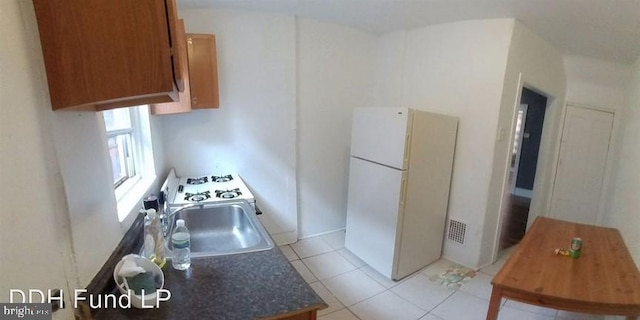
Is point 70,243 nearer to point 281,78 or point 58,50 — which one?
point 58,50

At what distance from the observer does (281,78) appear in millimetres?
2787

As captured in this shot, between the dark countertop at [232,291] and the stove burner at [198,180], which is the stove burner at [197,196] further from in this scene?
the dark countertop at [232,291]

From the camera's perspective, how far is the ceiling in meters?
1.97

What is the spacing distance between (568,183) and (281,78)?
4055 millimetres

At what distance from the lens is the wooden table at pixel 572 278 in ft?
4.06

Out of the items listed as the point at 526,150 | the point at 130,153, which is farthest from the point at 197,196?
the point at 526,150

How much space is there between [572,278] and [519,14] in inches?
80.5

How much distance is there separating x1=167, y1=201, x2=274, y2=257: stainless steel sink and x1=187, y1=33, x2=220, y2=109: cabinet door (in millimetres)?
870

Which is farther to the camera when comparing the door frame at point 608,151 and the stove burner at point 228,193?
the door frame at point 608,151

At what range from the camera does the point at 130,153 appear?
1802 millimetres

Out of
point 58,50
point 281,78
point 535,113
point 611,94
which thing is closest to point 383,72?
point 281,78

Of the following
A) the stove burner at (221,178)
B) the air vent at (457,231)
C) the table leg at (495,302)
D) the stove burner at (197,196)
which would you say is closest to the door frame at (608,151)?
the air vent at (457,231)

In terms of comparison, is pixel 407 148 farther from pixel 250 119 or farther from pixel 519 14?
pixel 250 119

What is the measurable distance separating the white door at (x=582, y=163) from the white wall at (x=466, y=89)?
2023mm
